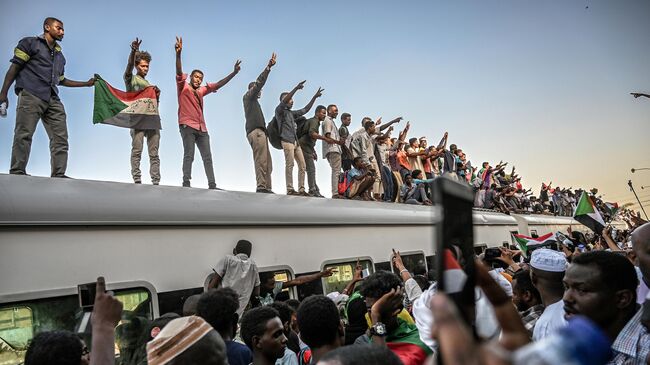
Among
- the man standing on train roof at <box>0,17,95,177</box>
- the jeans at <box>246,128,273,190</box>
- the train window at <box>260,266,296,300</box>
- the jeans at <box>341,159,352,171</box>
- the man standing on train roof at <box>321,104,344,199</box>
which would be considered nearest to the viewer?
the man standing on train roof at <box>0,17,95,177</box>

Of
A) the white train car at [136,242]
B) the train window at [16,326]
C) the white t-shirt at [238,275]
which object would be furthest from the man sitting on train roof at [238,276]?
the train window at [16,326]

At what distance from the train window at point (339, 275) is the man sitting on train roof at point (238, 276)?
1119 millimetres

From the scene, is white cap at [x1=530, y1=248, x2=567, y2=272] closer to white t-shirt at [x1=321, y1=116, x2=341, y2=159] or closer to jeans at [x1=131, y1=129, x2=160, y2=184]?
jeans at [x1=131, y1=129, x2=160, y2=184]

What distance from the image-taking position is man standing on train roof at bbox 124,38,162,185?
5.05 m

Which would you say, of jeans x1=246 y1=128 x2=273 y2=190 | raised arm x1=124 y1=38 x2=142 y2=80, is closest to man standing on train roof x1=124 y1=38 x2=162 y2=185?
raised arm x1=124 y1=38 x2=142 y2=80

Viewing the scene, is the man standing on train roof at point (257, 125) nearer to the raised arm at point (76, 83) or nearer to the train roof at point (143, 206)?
the train roof at point (143, 206)

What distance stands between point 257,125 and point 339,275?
2313 mm

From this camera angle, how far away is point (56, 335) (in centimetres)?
188

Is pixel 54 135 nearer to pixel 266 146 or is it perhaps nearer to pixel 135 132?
pixel 135 132

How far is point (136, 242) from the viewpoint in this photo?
3.69 metres

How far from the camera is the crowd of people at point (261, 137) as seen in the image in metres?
4.11

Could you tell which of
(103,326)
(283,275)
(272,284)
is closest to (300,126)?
(283,275)

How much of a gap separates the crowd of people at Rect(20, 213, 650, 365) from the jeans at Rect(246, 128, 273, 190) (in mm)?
2812

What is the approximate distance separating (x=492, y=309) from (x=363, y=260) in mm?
4858
